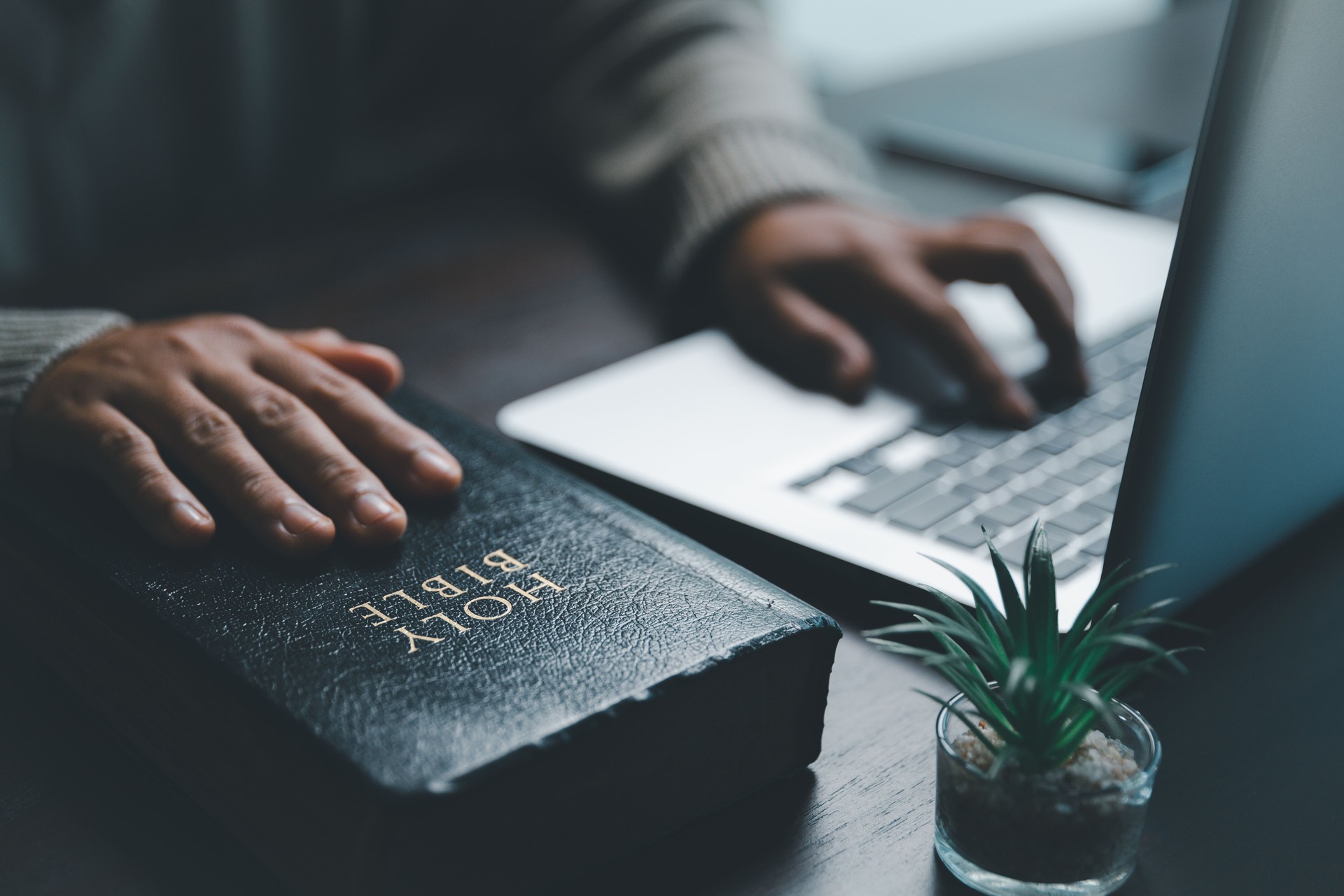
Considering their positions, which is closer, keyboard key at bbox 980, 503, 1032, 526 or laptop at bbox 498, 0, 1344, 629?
laptop at bbox 498, 0, 1344, 629

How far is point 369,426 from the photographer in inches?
21.1

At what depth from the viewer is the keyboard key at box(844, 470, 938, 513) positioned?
1.90ft

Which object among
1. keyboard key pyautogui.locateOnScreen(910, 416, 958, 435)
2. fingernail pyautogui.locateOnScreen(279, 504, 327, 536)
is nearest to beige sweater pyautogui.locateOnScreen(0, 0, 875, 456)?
keyboard key pyautogui.locateOnScreen(910, 416, 958, 435)

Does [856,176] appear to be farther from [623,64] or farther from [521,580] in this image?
[521,580]

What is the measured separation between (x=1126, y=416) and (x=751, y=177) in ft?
1.19

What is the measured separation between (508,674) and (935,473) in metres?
0.32

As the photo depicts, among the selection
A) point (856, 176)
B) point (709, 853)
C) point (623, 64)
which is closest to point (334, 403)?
point (709, 853)

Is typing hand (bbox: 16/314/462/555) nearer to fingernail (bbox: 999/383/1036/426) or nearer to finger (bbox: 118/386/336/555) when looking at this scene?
finger (bbox: 118/386/336/555)

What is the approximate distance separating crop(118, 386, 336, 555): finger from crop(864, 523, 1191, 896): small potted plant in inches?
9.0

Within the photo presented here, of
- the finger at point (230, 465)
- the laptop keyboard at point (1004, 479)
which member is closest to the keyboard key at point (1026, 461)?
the laptop keyboard at point (1004, 479)

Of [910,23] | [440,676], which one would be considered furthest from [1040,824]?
[910,23]

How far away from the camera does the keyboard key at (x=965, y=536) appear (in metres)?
0.55

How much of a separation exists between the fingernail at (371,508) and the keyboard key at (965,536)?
26cm

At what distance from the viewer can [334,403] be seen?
1.83ft
